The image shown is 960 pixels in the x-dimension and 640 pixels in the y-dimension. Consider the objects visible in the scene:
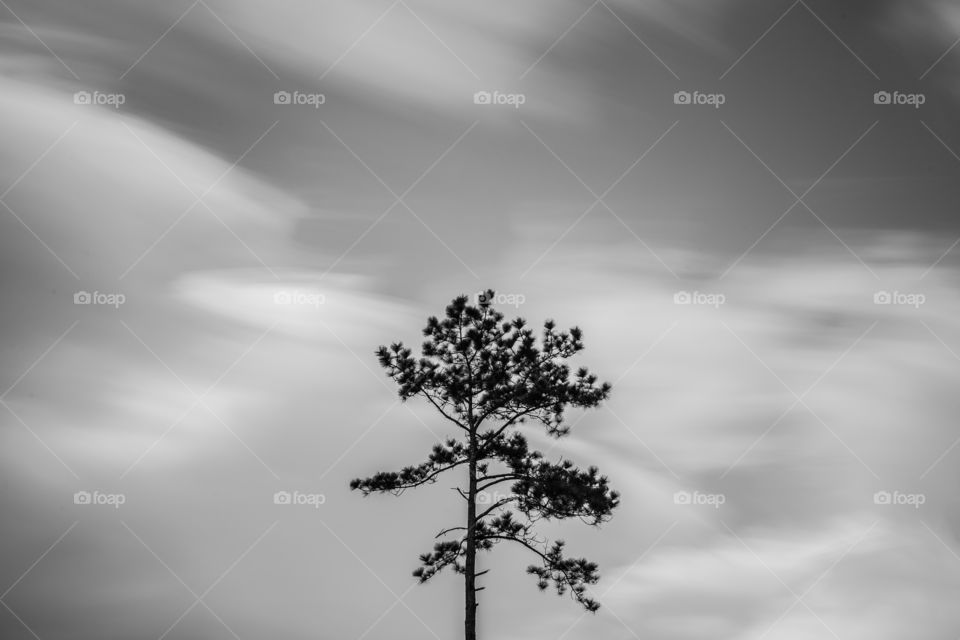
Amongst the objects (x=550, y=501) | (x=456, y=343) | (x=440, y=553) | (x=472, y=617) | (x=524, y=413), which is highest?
(x=456, y=343)

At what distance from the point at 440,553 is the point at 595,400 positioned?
6205 millimetres

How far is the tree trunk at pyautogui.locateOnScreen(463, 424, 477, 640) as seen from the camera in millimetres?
23109

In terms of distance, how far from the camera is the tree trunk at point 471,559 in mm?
23109

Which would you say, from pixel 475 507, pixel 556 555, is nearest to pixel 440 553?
pixel 475 507

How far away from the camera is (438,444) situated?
2414 centimetres

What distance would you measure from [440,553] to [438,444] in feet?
10.00

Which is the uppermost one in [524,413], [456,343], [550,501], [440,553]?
[456,343]

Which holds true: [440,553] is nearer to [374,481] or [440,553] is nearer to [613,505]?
[374,481]

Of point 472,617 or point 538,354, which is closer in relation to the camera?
point 472,617

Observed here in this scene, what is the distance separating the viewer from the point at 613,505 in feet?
77.8

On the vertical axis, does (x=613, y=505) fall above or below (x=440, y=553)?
above

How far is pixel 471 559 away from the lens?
23734mm

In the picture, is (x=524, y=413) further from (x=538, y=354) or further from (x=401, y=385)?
(x=401, y=385)

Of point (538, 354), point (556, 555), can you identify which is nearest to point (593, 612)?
point (556, 555)
